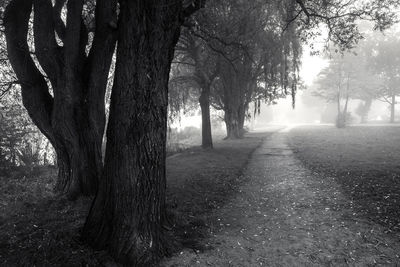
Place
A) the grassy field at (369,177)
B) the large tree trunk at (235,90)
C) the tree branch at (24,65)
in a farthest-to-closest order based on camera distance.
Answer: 1. the large tree trunk at (235,90)
2. the tree branch at (24,65)
3. the grassy field at (369,177)

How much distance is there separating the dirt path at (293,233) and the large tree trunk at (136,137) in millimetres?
830

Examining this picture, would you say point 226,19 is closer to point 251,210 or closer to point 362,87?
point 251,210

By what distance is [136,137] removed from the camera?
5.16 m

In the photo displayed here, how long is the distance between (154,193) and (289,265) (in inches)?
111

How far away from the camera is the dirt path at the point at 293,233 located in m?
5.17

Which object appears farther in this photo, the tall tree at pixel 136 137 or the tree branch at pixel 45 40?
the tree branch at pixel 45 40

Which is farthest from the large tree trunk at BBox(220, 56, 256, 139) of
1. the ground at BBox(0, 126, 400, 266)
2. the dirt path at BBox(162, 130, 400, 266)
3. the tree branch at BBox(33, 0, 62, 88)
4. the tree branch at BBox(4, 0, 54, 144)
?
the tree branch at BBox(4, 0, 54, 144)

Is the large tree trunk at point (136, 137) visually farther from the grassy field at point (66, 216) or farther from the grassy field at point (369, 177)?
the grassy field at point (369, 177)

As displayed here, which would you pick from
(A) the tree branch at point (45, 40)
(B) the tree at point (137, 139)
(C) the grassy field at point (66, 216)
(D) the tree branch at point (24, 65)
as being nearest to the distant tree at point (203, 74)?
(C) the grassy field at point (66, 216)

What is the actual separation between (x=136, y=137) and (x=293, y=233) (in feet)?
13.6

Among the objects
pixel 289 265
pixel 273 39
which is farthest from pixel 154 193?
pixel 273 39

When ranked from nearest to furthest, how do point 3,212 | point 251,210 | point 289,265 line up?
point 289,265 < point 3,212 < point 251,210

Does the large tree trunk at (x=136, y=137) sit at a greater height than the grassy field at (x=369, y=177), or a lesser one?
greater

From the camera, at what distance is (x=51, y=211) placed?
265 inches
